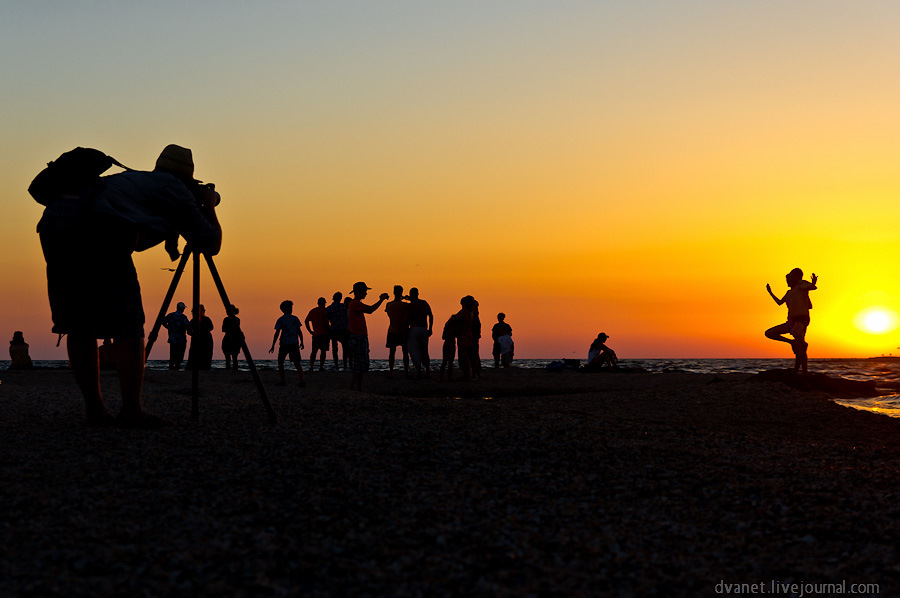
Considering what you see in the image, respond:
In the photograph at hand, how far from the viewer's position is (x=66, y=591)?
289 centimetres

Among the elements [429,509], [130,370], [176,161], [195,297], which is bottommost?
[429,509]

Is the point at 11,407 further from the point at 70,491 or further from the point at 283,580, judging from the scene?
the point at 283,580

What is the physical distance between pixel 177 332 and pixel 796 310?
693 inches

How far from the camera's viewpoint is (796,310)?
15453mm

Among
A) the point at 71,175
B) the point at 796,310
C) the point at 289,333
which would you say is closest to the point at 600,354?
the point at 796,310

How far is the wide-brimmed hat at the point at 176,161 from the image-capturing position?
6137 millimetres

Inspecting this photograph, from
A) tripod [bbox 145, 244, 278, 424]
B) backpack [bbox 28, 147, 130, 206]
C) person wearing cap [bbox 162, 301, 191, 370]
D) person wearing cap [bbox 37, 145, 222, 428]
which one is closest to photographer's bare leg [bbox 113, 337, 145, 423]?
person wearing cap [bbox 37, 145, 222, 428]

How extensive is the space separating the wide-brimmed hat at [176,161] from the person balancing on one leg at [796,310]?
12729mm

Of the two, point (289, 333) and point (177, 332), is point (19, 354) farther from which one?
point (289, 333)

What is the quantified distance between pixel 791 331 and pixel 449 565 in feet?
47.0

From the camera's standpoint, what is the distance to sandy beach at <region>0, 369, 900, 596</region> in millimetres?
3186

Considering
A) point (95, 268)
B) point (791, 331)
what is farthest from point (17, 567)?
point (791, 331)

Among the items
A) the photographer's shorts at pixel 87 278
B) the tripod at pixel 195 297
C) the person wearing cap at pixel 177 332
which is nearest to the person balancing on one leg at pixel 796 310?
the tripod at pixel 195 297

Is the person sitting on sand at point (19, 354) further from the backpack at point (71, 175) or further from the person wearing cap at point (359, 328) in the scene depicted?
the backpack at point (71, 175)
